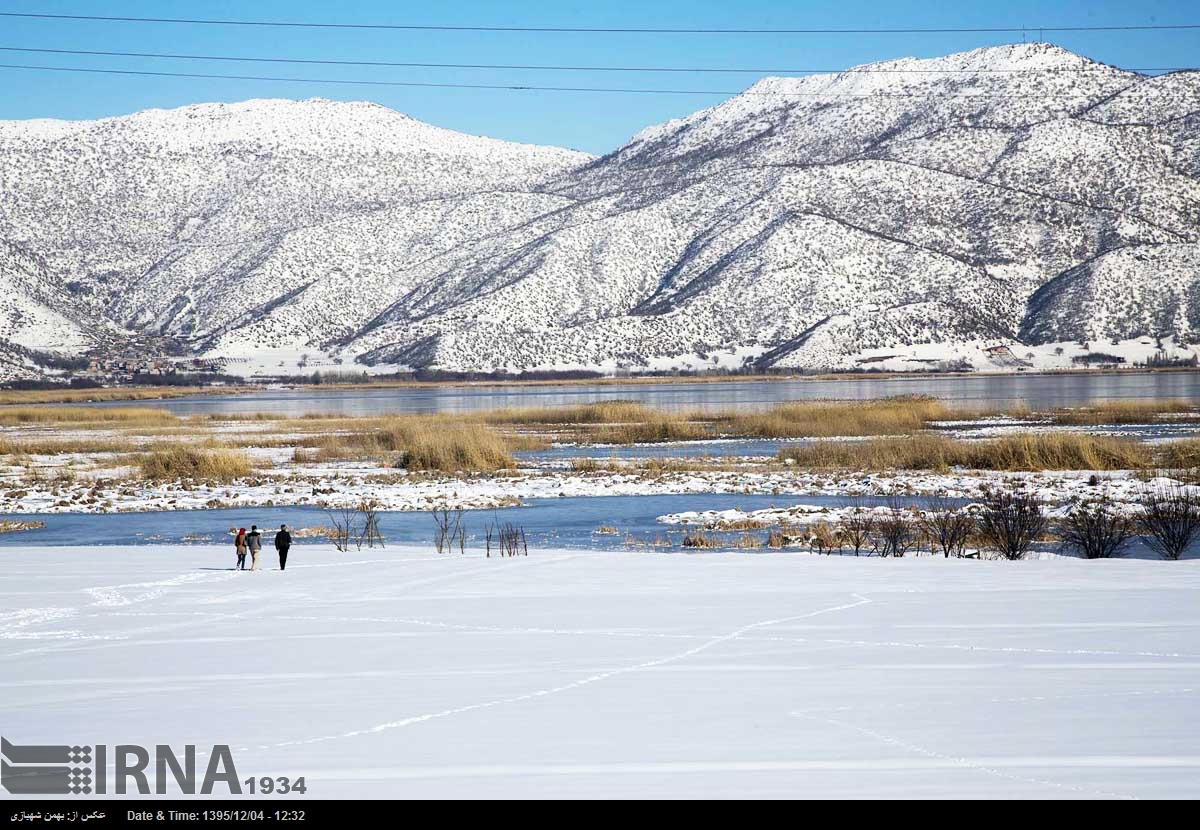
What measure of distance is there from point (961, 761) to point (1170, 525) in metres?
14.5

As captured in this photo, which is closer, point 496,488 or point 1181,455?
point 1181,455

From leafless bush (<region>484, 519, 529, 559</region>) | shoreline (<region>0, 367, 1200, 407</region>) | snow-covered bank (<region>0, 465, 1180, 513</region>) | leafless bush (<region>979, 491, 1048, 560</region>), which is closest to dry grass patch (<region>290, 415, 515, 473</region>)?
snow-covered bank (<region>0, 465, 1180, 513</region>)

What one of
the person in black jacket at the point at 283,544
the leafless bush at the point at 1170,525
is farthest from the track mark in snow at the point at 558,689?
the leafless bush at the point at 1170,525

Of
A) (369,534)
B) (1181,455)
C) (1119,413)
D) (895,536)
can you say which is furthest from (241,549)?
(1119,413)

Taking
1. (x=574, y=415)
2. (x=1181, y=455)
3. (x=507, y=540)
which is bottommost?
(x=507, y=540)

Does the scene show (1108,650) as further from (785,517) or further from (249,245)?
(249,245)

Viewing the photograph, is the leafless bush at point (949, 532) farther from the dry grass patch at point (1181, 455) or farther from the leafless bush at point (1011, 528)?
the dry grass patch at point (1181, 455)

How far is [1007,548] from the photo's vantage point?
18625mm

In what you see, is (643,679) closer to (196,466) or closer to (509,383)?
(196,466)

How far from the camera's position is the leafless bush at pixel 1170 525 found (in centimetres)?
1892

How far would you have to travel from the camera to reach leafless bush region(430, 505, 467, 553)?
2033 centimetres

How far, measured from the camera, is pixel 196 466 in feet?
120

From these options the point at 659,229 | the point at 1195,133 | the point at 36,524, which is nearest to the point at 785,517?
the point at 36,524

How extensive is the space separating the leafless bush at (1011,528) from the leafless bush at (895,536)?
1122 millimetres
